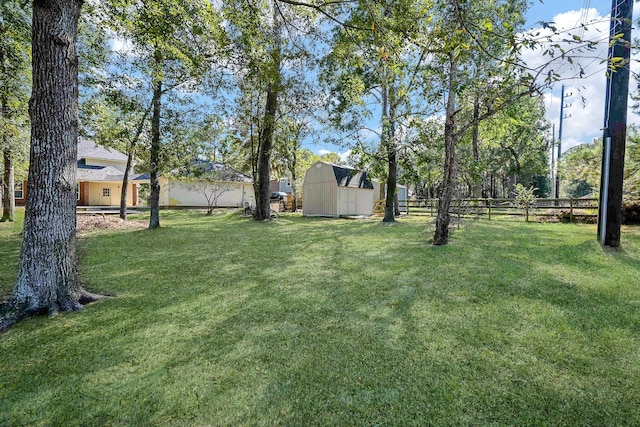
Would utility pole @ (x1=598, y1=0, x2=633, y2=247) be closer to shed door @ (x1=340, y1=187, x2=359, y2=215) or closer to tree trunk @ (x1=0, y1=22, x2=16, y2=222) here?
shed door @ (x1=340, y1=187, x2=359, y2=215)

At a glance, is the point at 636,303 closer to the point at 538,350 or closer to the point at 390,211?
the point at 538,350

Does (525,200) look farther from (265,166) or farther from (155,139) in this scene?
(155,139)

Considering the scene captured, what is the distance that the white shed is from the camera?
1628 cm

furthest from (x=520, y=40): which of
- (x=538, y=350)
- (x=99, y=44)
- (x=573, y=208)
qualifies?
(x=573, y=208)

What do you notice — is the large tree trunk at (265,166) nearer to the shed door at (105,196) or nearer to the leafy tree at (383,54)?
the leafy tree at (383,54)

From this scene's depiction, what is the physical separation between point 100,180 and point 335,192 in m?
17.6

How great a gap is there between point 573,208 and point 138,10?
47.6 ft

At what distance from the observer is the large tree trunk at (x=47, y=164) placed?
2.88 metres

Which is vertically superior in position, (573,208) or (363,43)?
(363,43)

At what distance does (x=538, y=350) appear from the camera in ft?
7.59

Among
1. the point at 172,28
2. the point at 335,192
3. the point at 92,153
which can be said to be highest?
the point at 92,153

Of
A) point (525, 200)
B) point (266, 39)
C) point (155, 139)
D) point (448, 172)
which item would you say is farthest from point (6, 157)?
point (525, 200)

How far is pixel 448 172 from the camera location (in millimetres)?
6359

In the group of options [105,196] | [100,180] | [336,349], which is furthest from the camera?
[105,196]
